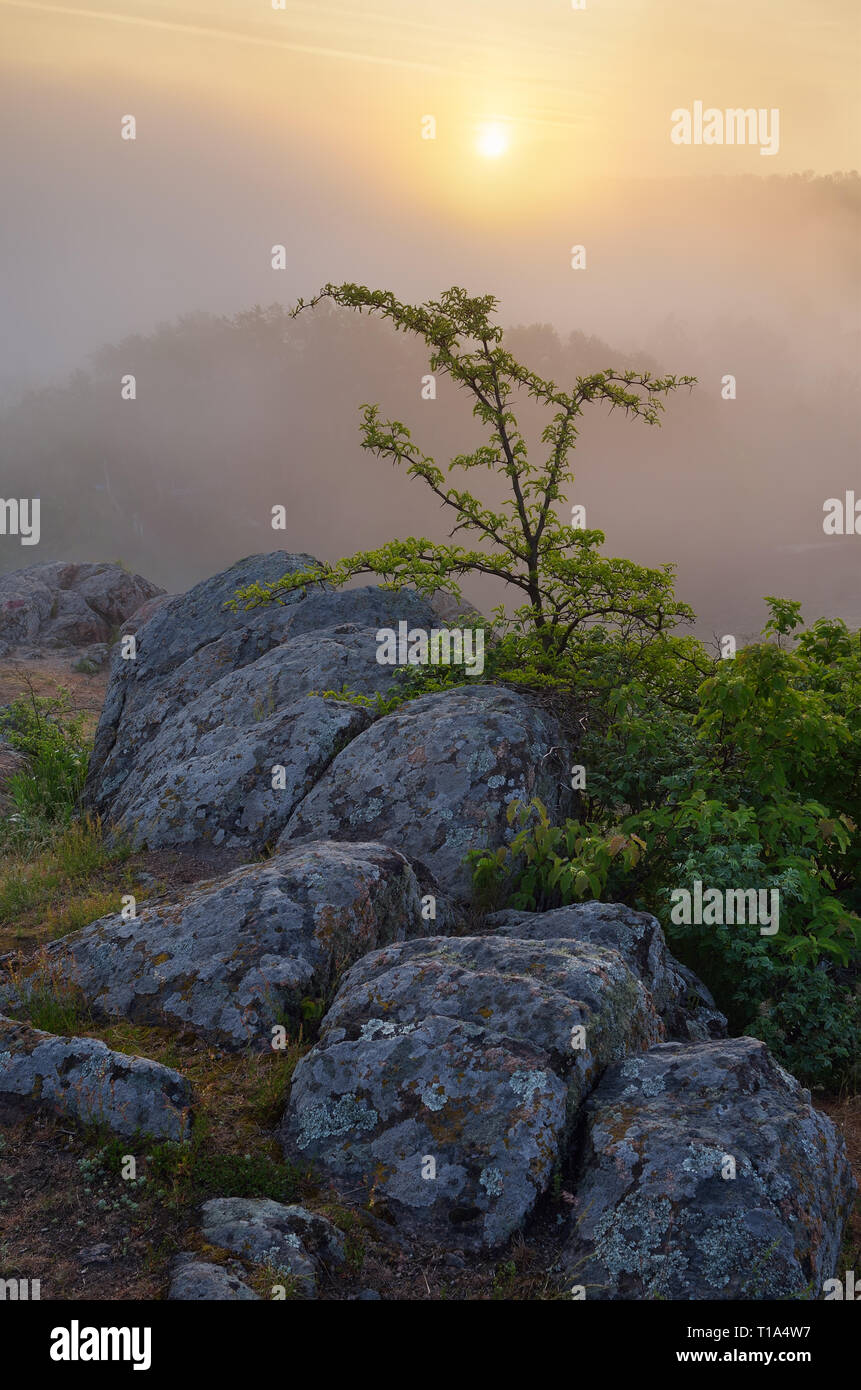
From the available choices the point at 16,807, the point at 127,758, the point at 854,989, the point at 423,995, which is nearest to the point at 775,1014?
the point at 854,989

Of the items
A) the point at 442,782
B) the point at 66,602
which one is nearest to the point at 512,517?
the point at 442,782

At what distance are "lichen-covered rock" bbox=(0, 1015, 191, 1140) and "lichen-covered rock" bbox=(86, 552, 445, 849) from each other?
14.5ft

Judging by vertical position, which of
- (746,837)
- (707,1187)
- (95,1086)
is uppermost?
(746,837)

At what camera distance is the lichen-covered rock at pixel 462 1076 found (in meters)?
4.91

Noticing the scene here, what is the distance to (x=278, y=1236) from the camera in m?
4.52

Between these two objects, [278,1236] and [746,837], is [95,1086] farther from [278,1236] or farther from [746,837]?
[746,837]

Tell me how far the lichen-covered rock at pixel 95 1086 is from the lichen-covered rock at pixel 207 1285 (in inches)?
40.8

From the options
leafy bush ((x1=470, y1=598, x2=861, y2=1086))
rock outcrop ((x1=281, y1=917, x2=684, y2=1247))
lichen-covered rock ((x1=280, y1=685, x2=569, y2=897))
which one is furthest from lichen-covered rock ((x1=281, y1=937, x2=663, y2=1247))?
lichen-covered rock ((x1=280, y1=685, x2=569, y2=897))

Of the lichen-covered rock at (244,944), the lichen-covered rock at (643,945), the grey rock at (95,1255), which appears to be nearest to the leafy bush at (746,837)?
the lichen-covered rock at (643,945)

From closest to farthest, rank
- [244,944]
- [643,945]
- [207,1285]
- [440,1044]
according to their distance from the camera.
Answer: [207,1285] → [440,1044] → [244,944] → [643,945]

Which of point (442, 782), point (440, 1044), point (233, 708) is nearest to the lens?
point (440, 1044)

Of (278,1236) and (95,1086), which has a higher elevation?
(95,1086)

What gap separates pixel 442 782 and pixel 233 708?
13.4 feet
